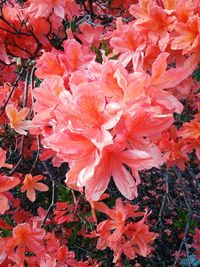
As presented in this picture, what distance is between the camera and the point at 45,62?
153 cm

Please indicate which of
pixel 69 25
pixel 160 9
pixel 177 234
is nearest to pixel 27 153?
A: pixel 69 25

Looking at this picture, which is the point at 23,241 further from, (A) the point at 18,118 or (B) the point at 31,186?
(A) the point at 18,118

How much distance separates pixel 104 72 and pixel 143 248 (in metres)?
1.25

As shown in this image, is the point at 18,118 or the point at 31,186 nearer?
the point at 18,118

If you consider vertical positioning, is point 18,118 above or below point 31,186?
above

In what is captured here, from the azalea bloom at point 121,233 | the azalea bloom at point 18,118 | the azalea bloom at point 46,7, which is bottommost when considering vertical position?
the azalea bloom at point 121,233

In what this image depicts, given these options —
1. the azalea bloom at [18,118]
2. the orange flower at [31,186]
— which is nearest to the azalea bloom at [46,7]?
the azalea bloom at [18,118]

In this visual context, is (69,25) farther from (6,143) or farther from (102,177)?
(102,177)

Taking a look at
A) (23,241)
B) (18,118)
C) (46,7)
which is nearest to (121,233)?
(23,241)

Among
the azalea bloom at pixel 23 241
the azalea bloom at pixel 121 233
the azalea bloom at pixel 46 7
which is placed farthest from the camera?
the azalea bloom at pixel 121 233

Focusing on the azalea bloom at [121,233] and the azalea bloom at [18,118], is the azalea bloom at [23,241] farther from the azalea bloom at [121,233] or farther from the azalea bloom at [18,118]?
the azalea bloom at [18,118]

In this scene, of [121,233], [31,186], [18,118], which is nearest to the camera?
[18,118]

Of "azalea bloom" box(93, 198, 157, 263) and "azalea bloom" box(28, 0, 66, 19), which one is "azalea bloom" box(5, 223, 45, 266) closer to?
"azalea bloom" box(93, 198, 157, 263)

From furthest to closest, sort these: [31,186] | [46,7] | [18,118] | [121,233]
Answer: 1. [31,186]
2. [121,233]
3. [18,118]
4. [46,7]
